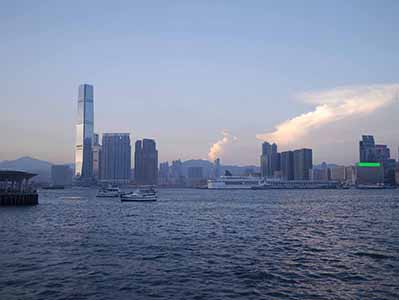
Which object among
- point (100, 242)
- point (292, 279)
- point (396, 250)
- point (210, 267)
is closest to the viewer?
point (292, 279)

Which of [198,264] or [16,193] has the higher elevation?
[16,193]

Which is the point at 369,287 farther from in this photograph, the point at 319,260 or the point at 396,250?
the point at 396,250

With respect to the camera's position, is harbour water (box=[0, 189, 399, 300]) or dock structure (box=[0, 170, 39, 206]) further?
dock structure (box=[0, 170, 39, 206])

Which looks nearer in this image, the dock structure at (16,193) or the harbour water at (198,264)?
the harbour water at (198,264)

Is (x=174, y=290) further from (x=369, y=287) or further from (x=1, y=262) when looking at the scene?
(x=1, y=262)

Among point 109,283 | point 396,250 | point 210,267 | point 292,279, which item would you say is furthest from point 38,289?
point 396,250

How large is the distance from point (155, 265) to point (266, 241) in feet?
45.0

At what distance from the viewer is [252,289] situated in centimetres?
1986

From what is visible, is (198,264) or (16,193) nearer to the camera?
(198,264)

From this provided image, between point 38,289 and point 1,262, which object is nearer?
point 38,289

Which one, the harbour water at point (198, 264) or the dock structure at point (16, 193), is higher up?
the dock structure at point (16, 193)

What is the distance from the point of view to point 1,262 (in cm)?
2588

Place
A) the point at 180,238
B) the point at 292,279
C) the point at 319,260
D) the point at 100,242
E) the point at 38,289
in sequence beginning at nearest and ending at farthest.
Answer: the point at 38,289, the point at 292,279, the point at 319,260, the point at 100,242, the point at 180,238

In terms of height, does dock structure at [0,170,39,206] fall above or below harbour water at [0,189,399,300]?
above
